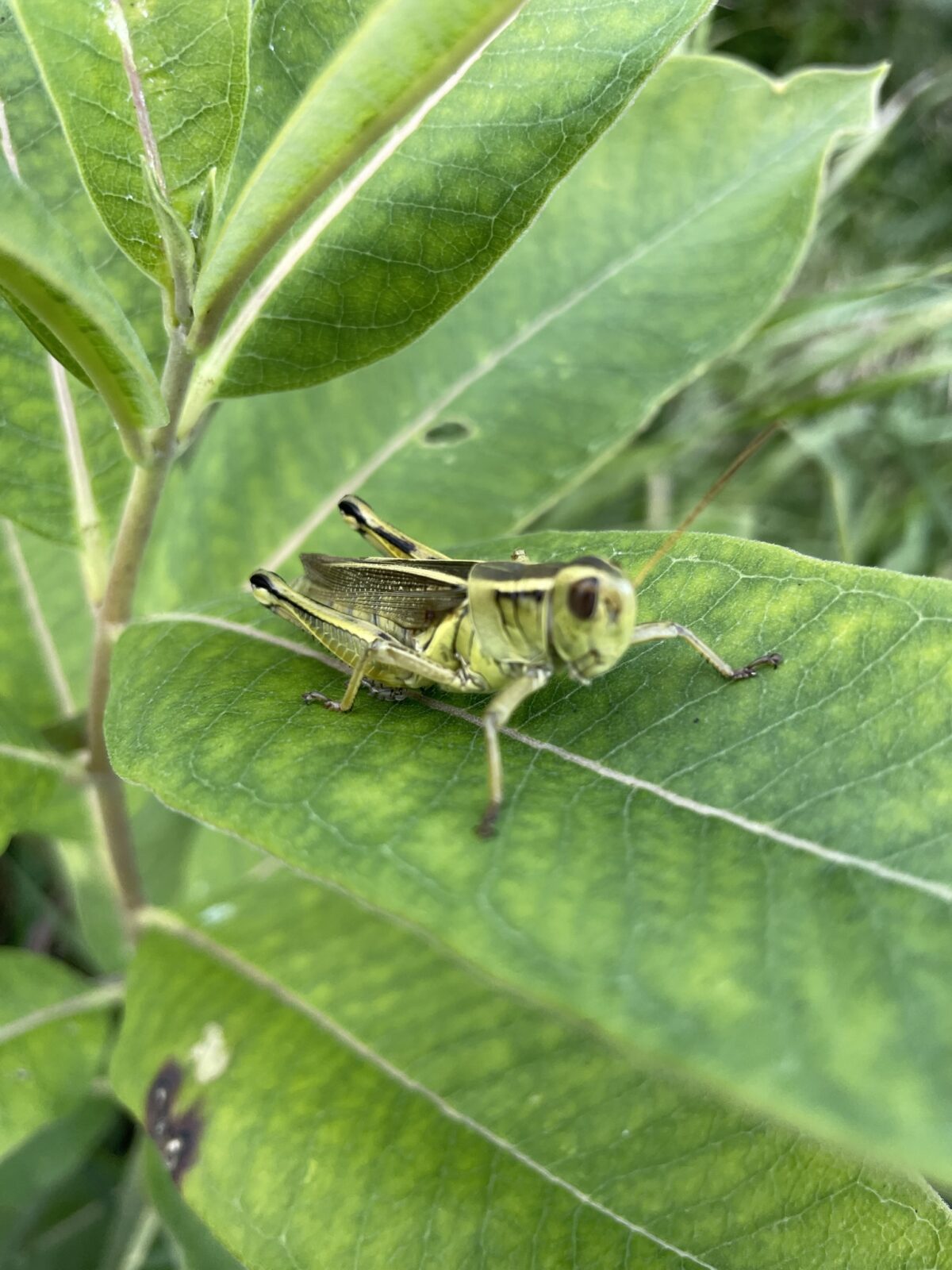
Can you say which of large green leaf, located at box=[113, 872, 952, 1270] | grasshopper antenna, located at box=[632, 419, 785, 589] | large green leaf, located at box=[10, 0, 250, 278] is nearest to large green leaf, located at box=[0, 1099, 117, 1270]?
large green leaf, located at box=[113, 872, 952, 1270]

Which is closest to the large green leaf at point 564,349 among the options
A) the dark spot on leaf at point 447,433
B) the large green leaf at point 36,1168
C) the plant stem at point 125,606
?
the dark spot on leaf at point 447,433

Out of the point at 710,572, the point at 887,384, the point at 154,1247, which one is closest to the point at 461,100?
the point at 710,572

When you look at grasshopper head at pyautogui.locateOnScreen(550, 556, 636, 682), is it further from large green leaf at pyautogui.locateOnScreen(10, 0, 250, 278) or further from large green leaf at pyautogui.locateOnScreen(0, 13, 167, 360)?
large green leaf at pyautogui.locateOnScreen(0, 13, 167, 360)

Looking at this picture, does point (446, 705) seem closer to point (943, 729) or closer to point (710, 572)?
point (710, 572)

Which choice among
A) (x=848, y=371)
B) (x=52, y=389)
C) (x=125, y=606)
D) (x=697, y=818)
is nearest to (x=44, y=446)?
(x=52, y=389)

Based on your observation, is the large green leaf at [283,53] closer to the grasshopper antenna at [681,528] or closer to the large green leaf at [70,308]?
the large green leaf at [70,308]
